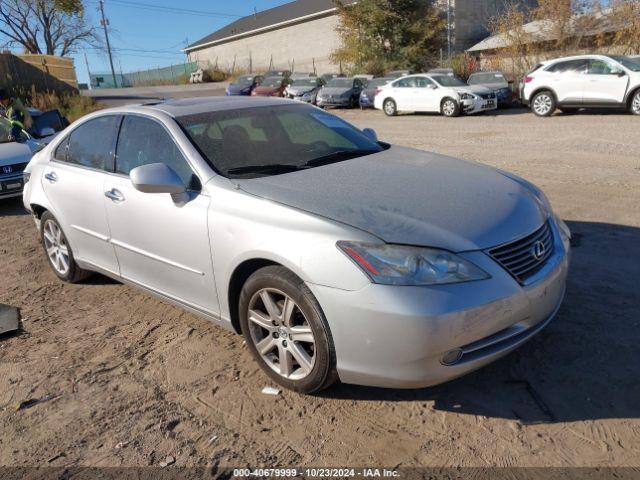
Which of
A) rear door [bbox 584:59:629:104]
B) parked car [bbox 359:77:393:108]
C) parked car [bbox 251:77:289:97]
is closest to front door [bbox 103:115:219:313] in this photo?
rear door [bbox 584:59:629:104]

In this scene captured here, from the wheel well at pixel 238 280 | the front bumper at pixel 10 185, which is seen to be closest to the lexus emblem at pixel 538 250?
the wheel well at pixel 238 280

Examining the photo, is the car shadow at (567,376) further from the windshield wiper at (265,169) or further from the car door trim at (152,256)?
the windshield wiper at (265,169)

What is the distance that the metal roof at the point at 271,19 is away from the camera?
137ft

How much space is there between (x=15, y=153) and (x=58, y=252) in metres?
4.47

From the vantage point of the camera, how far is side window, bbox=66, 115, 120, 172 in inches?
164

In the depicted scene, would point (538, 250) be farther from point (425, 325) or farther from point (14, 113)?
point (14, 113)

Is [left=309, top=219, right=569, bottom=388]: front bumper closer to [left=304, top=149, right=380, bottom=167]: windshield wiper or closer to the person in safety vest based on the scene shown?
[left=304, top=149, right=380, bottom=167]: windshield wiper

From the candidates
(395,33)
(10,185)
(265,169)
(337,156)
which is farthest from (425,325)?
(395,33)

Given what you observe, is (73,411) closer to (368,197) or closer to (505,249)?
(368,197)

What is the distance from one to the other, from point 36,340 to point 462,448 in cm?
312

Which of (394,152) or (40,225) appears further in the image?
(40,225)

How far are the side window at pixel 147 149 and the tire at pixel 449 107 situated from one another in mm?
15267

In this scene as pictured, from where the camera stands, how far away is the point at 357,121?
62.0 ft

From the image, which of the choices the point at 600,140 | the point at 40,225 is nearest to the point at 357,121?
the point at 600,140
